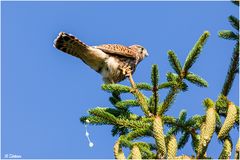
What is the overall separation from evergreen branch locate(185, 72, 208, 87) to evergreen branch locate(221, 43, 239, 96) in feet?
1.14

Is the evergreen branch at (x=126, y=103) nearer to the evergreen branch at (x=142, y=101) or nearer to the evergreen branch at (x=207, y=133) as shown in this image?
the evergreen branch at (x=142, y=101)

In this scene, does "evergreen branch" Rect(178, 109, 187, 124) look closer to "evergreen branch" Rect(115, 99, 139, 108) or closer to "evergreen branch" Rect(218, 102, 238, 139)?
"evergreen branch" Rect(115, 99, 139, 108)

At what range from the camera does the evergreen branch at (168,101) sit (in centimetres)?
387

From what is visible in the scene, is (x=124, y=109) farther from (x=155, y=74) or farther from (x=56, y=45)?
(x=56, y=45)

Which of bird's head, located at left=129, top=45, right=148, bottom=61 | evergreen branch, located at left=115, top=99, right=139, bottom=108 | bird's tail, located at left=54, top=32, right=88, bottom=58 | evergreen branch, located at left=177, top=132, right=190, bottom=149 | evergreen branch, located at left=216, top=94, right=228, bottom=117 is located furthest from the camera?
bird's head, located at left=129, top=45, right=148, bottom=61

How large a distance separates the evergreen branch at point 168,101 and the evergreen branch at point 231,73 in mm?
369

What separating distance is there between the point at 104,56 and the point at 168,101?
13.0ft

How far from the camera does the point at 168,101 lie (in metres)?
3.88

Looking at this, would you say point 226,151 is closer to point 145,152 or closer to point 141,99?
point 145,152

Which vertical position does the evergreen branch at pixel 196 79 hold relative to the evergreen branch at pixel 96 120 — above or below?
above

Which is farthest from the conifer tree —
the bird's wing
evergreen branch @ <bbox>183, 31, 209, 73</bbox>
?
the bird's wing

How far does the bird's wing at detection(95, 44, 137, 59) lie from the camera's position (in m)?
7.84

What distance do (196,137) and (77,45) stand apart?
3.93 m

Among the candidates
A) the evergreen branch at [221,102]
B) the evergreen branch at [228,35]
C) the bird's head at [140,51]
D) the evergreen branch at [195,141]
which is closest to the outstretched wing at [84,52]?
the bird's head at [140,51]
